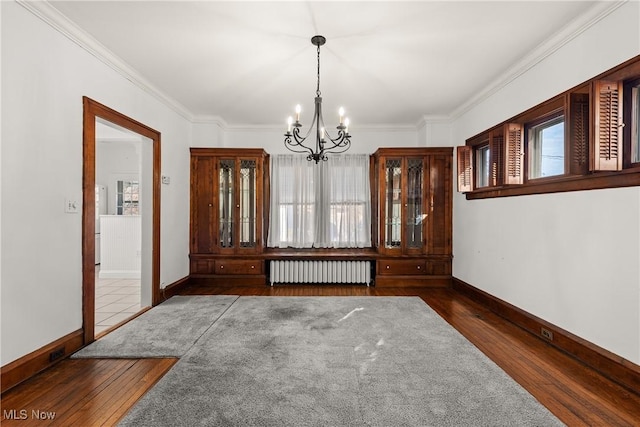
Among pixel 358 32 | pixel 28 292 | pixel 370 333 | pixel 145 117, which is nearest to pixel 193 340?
pixel 28 292

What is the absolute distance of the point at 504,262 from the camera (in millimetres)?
3730

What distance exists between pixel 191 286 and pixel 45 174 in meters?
3.08

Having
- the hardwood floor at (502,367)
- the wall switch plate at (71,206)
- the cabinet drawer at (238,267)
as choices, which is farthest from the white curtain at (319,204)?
the wall switch plate at (71,206)

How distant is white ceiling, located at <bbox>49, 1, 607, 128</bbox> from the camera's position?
7.97ft

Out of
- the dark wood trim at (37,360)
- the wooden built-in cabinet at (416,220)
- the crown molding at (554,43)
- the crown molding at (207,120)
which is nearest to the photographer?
the dark wood trim at (37,360)

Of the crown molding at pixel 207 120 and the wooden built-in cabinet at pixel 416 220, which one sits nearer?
the wooden built-in cabinet at pixel 416 220

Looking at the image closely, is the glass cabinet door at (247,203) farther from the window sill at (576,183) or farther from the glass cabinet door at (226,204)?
the window sill at (576,183)

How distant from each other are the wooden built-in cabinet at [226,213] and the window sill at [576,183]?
3.58m

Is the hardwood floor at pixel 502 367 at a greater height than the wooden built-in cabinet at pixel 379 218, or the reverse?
the wooden built-in cabinet at pixel 379 218

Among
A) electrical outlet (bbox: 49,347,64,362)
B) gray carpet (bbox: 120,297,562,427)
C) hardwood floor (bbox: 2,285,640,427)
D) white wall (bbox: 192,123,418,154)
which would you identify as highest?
white wall (bbox: 192,123,418,154)

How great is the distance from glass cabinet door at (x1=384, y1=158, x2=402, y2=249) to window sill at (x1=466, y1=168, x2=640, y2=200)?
155 centimetres

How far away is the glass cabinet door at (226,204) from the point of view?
5195 millimetres

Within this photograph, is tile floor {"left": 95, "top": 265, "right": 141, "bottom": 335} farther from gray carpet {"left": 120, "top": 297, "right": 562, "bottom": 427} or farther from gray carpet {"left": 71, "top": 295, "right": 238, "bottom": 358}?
gray carpet {"left": 120, "top": 297, "right": 562, "bottom": 427}

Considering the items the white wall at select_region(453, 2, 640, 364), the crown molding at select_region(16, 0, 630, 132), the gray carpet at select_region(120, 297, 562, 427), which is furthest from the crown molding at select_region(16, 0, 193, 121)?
the white wall at select_region(453, 2, 640, 364)
